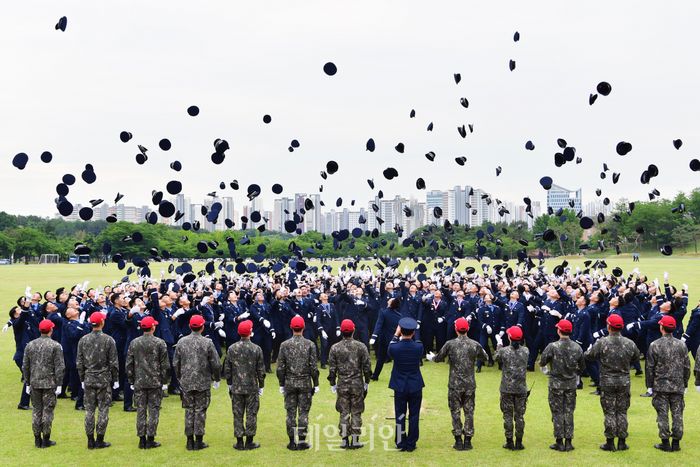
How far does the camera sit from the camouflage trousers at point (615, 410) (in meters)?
9.66

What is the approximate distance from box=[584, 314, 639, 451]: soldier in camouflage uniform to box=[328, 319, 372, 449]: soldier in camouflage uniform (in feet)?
11.9

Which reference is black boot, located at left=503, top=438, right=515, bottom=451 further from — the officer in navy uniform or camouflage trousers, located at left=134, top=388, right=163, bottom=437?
camouflage trousers, located at left=134, top=388, right=163, bottom=437

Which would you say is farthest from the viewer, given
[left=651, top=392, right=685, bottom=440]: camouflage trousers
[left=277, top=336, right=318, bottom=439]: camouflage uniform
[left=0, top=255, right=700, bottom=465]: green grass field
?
[left=277, top=336, right=318, bottom=439]: camouflage uniform

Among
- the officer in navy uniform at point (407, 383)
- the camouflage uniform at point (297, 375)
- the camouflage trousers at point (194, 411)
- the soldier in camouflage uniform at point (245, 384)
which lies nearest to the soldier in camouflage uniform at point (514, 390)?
the officer in navy uniform at point (407, 383)

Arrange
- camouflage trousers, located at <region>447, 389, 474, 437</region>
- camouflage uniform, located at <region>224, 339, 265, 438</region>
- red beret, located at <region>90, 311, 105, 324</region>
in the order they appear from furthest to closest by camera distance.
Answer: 1. red beret, located at <region>90, 311, 105, 324</region>
2. camouflage uniform, located at <region>224, 339, 265, 438</region>
3. camouflage trousers, located at <region>447, 389, 474, 437</region>

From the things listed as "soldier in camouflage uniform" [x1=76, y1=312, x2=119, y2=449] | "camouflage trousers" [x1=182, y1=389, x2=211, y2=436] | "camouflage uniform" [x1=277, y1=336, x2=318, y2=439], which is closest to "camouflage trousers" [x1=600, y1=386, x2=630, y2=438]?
"camouflage uniform" [x1=277, y1=336, x2=318, y2=439]

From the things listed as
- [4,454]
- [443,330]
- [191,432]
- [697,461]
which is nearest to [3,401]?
[4,454]

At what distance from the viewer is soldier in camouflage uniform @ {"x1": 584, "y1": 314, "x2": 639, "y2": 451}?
31.7ft

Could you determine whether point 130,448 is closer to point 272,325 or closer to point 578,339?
point 272,325

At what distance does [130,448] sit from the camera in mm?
9953

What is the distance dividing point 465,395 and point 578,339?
203 inches

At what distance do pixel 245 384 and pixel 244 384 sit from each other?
16 mm

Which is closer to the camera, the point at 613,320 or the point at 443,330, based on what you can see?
the point at 613,320

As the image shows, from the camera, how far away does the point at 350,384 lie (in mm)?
9984
